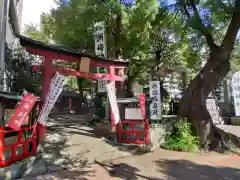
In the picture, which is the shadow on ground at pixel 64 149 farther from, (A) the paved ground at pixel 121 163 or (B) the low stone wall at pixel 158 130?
(B) the low stone wall at pixel 158 130

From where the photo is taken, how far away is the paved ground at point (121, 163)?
24.4 feet

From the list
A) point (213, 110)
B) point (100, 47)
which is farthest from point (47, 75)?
point (213, 110)

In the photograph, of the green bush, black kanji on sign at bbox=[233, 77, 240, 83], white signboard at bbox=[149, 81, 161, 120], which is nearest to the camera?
the green bush

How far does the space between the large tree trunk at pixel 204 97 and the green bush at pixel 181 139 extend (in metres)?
0.39

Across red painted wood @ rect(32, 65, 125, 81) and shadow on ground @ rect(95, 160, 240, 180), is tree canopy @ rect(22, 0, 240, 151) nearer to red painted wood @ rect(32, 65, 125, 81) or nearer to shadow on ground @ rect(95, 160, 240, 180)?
shadow on ground @ rect(95, 160, 240, 180)

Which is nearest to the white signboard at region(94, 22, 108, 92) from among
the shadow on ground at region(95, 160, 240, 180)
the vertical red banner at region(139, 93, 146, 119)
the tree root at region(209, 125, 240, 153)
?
the vertical red banner at region(139, 93, 146, 119)

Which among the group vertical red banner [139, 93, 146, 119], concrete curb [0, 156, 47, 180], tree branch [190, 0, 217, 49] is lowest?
concrete curb [0, 156, 47, 180]

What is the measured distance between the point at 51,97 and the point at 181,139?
617 cm

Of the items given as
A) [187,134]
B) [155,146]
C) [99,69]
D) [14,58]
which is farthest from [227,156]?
[14,58]

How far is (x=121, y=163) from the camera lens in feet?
28.4

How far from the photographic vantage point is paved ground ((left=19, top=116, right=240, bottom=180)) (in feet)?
24.4

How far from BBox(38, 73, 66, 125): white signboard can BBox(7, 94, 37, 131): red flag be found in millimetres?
913

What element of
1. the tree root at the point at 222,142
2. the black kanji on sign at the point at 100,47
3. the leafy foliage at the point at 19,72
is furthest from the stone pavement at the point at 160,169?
the leafy foliage at the point at 19,72

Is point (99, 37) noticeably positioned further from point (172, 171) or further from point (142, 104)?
point (172, 171)
